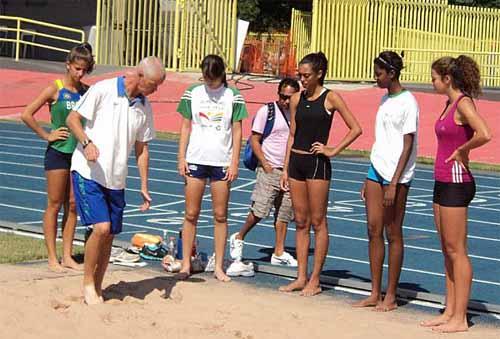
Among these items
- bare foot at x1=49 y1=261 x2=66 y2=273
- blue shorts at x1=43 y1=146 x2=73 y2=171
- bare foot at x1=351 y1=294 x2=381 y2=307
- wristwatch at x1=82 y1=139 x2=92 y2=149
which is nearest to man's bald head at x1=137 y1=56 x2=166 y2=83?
wristwatch at x1=82 y1=139 x2=92 y2=149

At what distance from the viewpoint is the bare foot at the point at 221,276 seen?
10484 mm

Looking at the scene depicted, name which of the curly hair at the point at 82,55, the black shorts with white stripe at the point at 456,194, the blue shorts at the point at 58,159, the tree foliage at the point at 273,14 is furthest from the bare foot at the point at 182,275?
the tree foliage at the point at 273,14

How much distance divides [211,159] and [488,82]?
2923cm

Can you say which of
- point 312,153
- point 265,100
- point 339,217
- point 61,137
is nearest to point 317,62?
point 312,153

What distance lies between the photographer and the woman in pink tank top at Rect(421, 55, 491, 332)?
28.8 feet

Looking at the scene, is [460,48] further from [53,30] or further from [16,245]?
[16,245]

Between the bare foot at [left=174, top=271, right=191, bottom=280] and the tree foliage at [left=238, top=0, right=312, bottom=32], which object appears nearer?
the bare foot at [left=174, top=271, right=191, bottom=280]

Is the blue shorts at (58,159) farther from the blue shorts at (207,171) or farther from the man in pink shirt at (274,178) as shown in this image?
the man in pink shirt at (274,178)

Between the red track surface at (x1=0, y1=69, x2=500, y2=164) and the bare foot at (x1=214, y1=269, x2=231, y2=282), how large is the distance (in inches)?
576

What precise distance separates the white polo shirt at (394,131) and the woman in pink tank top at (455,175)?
43 centimetres

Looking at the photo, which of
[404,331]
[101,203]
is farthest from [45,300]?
[404,331]

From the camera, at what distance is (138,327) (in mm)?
8422

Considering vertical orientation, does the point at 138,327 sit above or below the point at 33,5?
below

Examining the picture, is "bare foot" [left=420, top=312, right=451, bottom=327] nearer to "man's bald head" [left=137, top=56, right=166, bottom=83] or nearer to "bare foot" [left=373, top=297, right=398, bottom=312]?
"bare foot" [left=373, top=297, right=398, bottom=312]
